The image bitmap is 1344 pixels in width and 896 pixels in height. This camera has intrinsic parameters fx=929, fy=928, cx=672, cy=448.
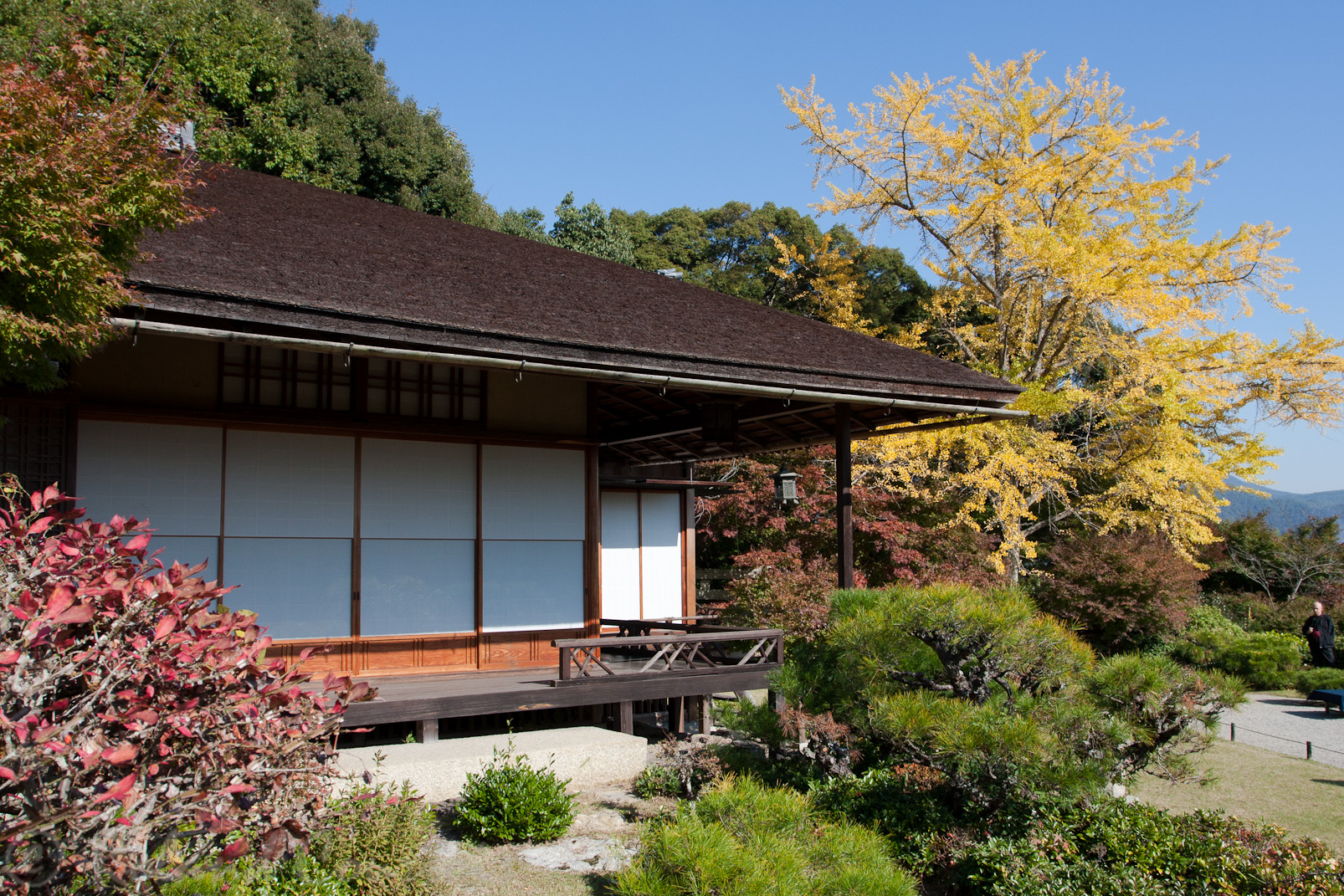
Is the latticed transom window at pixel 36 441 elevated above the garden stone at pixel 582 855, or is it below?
above

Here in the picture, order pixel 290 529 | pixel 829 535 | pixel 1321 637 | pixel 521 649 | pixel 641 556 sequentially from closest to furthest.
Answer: pixel 290 529, pixel 521 649, pixel 641 556, pixel 829 535, pixel 1321 637

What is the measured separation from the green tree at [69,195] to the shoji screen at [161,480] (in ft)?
8.33

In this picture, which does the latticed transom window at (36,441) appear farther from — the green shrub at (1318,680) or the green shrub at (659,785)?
the green shrub at (1318,680)

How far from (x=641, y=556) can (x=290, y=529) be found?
7.06m

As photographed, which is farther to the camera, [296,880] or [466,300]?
[466,300]

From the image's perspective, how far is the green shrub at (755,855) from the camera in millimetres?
4523

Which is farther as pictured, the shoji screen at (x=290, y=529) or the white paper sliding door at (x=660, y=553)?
the white paper sliding door at (x=660, y=553)

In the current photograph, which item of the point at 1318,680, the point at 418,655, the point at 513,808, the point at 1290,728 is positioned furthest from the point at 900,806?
the point at 1318,680

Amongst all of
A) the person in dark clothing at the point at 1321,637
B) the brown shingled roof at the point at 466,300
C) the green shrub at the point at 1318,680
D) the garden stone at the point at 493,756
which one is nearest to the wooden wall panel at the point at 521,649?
the garden stone at the point at 493,756

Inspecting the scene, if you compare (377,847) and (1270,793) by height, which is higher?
(377,847)

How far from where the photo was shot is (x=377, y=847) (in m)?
4.88

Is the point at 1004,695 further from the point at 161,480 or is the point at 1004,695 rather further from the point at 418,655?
the point at 161,480

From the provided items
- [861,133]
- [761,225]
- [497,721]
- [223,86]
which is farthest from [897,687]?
[761,225]

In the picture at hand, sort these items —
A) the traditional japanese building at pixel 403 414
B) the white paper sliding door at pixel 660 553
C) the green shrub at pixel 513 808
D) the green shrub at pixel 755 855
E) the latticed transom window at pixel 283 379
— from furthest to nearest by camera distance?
the white paper sliding door at pixel 660 553 → the latticed transom window at pixel 283 379 → the traditional japanese building at pixel 403 414 → the green shrub at pixel 513 808 → the green shrub at pixel 755 855
